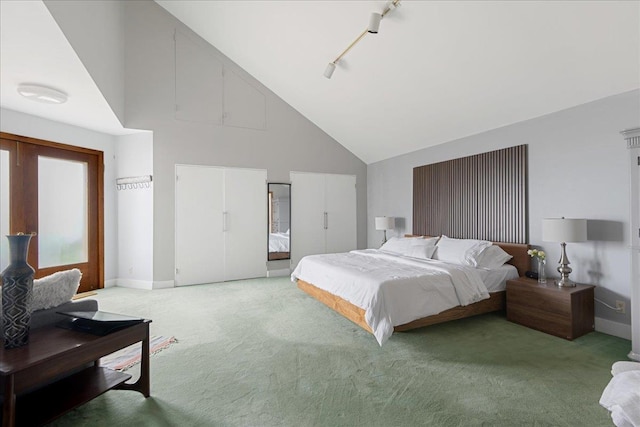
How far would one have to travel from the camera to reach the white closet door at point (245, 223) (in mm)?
5379

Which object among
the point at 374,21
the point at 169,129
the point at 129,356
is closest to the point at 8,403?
the point at 129,356

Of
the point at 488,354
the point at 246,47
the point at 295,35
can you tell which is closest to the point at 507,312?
the point at 488,354

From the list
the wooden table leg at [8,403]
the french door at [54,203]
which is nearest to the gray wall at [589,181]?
the wooden table leg at [8,403]

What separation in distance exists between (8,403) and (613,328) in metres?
4.51

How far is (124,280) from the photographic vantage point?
16.6 ft

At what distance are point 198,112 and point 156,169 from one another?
120 centimetres

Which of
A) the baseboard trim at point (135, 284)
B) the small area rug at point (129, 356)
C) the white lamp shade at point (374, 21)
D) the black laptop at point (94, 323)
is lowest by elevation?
the small area rug at point (129, 356)

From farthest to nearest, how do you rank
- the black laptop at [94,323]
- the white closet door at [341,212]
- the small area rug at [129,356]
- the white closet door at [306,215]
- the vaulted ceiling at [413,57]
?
the white closet door at [341,212]
the white closet door at [306,215]
the vaulted ceiling at [413,57]
the small area rug at [129,356]
the black laptop at [94,323]

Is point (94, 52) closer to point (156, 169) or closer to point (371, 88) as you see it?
point (156, 169)

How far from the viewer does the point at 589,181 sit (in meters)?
3.12

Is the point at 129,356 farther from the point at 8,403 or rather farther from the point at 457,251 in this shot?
the point at 457,251

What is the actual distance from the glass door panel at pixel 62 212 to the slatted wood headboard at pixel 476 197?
5583 mm

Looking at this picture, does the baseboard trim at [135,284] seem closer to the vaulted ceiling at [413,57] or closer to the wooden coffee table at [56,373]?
the vaulted ceiling at [413,57]

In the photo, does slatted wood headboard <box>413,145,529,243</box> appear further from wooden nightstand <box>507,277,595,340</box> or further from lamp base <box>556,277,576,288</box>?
wooden nightstand <box>507,277,595,340</box>
